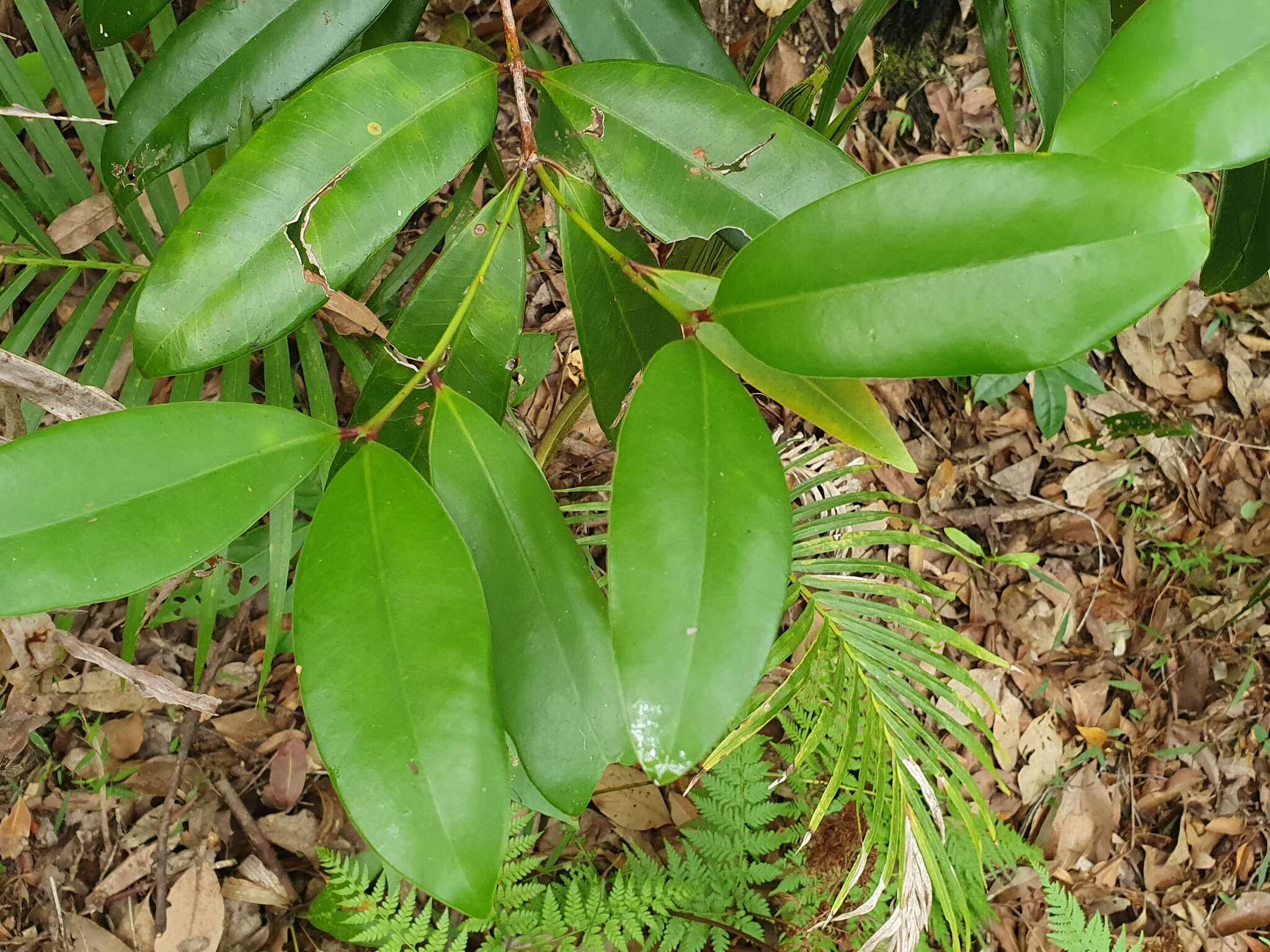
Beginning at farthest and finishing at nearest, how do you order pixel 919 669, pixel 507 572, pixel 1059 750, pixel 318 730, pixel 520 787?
pixel 1059 750 → pixel 919 669 → pixel 520 787 → pixel 507 572 → pixel 318 730

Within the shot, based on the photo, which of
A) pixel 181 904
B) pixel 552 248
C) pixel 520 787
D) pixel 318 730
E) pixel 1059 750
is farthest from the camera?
pixel 1059 750

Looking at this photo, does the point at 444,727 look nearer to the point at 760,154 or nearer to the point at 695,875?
the point at 760,154

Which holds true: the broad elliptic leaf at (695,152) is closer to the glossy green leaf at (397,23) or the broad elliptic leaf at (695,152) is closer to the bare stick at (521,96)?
the bare stick at (521,96)

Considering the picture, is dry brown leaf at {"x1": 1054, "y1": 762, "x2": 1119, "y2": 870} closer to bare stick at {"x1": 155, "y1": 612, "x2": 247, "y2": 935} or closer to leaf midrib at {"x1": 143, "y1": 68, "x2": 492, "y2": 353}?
bare stick at {"x1": 155, "y1": 612, "x2": 247, "y2": 935}

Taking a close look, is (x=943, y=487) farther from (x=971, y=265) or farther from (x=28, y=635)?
(x=28, y=635)

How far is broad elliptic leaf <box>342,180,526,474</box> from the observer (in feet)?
2.14

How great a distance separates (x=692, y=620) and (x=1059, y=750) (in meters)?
1.83

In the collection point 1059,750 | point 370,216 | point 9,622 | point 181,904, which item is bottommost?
point 1059,750

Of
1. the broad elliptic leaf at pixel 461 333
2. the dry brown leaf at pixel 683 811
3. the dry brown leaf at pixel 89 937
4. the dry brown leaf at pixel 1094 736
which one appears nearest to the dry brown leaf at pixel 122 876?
the dry brown leaf at pixel 89 937

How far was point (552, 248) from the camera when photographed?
161 cm

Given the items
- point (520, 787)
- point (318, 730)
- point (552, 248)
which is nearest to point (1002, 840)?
point (520, 787)

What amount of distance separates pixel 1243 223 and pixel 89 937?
1.96 meters

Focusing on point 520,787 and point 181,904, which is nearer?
point 520,787

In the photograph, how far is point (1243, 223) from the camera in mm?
902
